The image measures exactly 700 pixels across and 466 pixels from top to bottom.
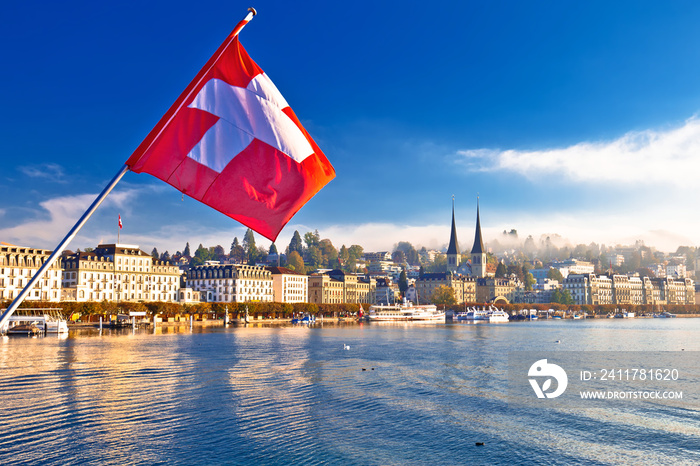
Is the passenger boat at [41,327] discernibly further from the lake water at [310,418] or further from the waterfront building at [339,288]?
the waterfront building at [339,288]

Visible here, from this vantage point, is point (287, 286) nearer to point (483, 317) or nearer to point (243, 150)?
point (483, 317)

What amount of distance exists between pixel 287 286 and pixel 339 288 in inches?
994

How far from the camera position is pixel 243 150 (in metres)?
9.82

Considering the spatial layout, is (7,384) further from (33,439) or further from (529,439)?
(529,439)

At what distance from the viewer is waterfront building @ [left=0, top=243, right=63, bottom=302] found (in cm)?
9950

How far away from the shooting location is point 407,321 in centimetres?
14450

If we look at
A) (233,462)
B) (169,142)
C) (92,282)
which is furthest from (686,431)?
(92,282)

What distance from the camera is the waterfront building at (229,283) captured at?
143 meters

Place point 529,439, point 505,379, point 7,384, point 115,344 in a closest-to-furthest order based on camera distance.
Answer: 1. point 529,439
2. point 7,384
3. point 505,379
4. point 115,344

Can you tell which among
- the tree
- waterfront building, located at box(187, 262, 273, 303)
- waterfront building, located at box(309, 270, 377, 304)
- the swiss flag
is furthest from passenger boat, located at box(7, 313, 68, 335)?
the tree

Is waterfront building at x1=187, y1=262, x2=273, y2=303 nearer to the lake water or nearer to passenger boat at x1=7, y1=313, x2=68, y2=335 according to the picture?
passenger boat at x1=7, y1=313, x2=68, y2=335

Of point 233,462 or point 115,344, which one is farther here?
point 115,344

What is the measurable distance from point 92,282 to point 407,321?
7001 centimetres

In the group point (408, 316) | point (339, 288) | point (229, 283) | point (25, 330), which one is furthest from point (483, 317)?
point (25, 330)
